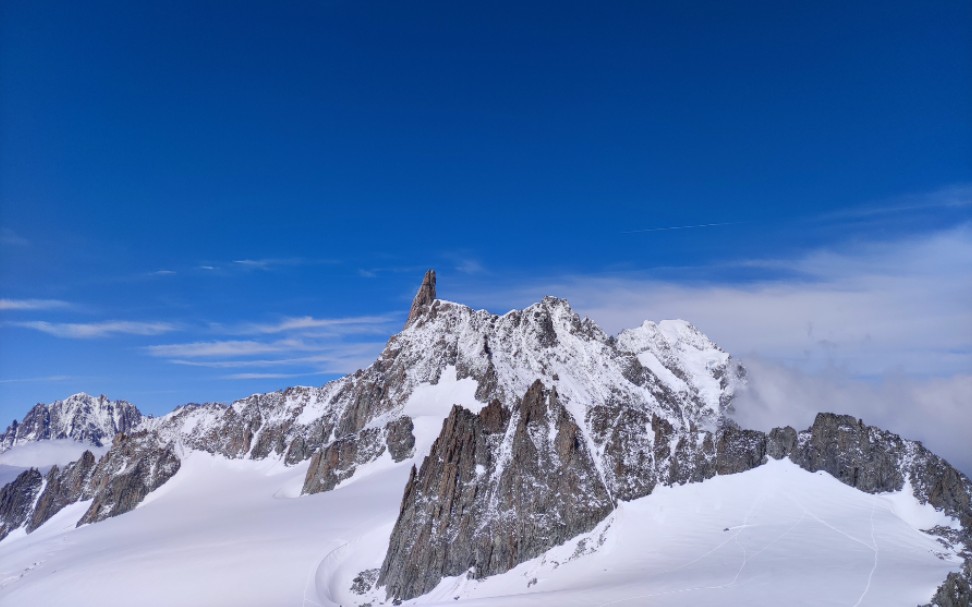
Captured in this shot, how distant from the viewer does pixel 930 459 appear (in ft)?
Result: 361

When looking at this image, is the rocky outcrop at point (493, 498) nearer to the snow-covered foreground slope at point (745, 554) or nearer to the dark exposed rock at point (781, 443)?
the snow-covered foreground slope at point (745, 554)

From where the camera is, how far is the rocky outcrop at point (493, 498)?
112625mm

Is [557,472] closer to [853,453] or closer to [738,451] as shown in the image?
[738,451]

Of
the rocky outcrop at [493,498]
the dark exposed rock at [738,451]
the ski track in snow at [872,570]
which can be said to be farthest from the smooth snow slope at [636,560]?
the rocky outcrop at [493,498]

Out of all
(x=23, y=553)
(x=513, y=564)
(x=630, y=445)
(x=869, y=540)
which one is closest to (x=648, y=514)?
(x=630, y=445)

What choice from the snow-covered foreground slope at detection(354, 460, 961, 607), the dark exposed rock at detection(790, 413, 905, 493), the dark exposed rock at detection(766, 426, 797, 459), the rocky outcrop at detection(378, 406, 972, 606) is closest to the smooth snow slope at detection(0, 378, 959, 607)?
the snow-covered foreground slope at detection(354, 460, 961, 607)

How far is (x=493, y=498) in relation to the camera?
119m

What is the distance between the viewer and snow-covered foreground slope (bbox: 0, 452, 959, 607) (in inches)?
3396

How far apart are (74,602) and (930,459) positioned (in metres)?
154

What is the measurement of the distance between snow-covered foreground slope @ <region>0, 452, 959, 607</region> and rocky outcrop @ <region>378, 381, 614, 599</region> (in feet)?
10.8

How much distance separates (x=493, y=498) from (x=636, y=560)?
27196 millimetres

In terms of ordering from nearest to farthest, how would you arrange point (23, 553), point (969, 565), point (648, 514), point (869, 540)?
point (969, 565)
point (869, 540)
point (648, 514)
point (23, 553)

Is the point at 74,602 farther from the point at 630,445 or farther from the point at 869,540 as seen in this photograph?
the point at 869,540

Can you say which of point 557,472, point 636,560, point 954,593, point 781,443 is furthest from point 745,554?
point 557,472
